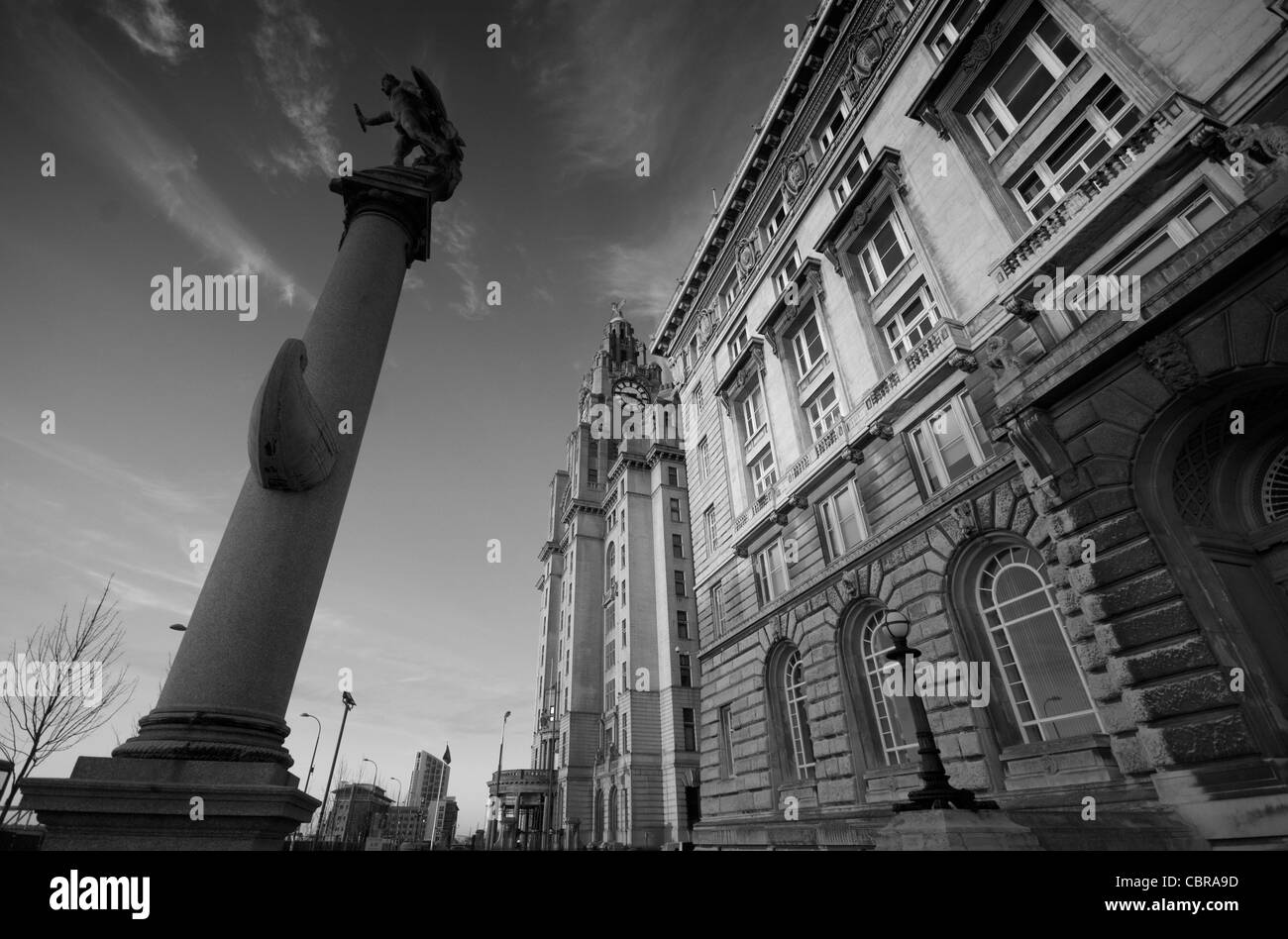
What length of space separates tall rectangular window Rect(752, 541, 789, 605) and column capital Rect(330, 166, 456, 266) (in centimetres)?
1755

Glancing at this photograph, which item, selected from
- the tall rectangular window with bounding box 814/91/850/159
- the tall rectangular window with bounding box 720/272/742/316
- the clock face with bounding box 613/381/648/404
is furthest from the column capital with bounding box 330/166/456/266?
the clock face with bounding box 613/381/648/404

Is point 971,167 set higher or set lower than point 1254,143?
higher

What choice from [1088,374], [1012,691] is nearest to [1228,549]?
[1088,374]

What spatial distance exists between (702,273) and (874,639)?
1010 inches

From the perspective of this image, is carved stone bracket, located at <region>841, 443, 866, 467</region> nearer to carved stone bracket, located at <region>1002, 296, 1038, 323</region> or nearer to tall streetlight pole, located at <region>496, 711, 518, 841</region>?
carved stone bracket, located at <region>1002, 296, 1038, 323</region>

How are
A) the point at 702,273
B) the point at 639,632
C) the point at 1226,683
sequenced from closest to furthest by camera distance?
the point at 1226,683 < the point at 702,273 < the point at 639,632

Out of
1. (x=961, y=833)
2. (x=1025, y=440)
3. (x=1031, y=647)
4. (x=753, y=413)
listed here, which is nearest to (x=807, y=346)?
(x=753, y=413)

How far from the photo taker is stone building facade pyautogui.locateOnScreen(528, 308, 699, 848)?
4722 cm

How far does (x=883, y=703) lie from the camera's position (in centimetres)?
1739

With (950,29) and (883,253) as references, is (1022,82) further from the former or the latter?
(883,253)

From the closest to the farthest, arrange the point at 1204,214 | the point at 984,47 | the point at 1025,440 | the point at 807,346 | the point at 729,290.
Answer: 1. the point at 1025,440
2. the point at 1204,214
3. the point at 984,47
4. the point at 807,346
5. the point at 729,290

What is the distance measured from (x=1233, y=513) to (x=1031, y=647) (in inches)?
186
